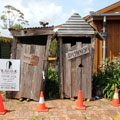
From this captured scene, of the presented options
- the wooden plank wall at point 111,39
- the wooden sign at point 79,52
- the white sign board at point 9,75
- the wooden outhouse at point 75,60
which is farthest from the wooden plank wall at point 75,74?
the wooden plank wall at point 111,39

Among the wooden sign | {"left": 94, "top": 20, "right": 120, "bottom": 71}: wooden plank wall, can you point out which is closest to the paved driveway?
the wooden sign

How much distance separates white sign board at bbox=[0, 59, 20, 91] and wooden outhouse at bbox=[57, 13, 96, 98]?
140 cm

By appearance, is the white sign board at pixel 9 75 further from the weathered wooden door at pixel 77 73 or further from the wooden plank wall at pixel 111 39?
the wooden plank wall at pixel 111 39

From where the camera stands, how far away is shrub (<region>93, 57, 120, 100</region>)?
564cm

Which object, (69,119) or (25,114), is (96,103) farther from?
(25,114)

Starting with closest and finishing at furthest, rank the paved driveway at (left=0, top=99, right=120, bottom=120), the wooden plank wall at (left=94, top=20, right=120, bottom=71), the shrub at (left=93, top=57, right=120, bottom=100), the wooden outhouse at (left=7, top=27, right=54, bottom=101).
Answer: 1. the paved driveway at (left=0, top=99, right=120, bottom=120)
2. the wooden outhouse at (left=7, top=27, right=54, bottom=101)
3. the shrub at (left=93, top=57, right=120, bottom=100)
4. the wooden plank wall at (left=94, top=20, right=120, bottom=71)

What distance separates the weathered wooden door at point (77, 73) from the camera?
5.35m

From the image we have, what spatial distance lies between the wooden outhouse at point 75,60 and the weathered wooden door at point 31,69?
0.71 metres

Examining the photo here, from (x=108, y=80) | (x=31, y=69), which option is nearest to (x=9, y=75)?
(x=31, y=69)

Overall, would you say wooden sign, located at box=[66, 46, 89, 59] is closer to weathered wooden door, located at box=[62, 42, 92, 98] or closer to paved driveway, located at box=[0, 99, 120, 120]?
weathered wooden door, located at box=[62, 42, 92, 98]

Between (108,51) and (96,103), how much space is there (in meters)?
3.68

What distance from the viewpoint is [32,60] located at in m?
5.14

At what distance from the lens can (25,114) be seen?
429cm

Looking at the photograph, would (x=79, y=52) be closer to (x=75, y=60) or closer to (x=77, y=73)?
(x=75, y=60)
